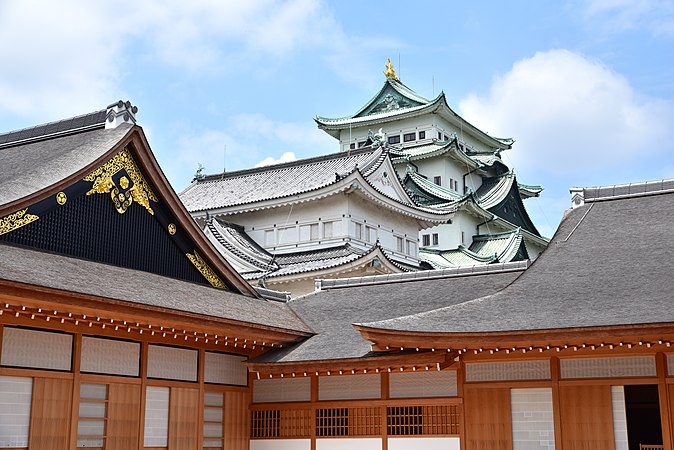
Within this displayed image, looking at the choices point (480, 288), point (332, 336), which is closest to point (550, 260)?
point (480, 288)

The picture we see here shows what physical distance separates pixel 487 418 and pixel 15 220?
8251 millimetres

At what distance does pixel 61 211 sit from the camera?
1373 centimetres

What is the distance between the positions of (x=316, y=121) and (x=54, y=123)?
32.8 meters

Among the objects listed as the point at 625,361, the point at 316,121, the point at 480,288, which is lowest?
the point at 625,361

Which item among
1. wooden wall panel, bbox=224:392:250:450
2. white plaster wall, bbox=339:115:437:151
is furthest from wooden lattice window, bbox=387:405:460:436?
→ white plaster wall, bbox=339:115:437:151

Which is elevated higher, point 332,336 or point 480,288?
point 480,288

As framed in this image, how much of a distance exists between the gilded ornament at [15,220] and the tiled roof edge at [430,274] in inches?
303

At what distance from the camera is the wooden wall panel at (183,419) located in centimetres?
1411

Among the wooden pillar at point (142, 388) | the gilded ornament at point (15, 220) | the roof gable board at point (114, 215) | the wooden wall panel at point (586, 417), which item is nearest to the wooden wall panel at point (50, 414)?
the wooden pillar at point (142, 388)

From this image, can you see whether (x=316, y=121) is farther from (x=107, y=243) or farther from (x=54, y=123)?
(x=107, y=243)

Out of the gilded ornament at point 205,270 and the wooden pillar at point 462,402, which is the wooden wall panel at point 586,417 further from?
the gilded ornament at point 205,270

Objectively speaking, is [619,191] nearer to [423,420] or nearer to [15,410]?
[423,420]

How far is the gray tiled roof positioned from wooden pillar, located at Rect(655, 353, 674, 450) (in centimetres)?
1770

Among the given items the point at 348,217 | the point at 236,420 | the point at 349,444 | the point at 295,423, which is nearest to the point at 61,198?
the point at 236,420
